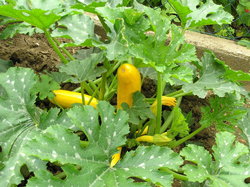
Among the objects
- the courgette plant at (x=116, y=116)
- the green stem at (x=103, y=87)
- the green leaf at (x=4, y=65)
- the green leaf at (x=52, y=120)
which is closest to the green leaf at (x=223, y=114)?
the courgette plant at (x=116, y=116)

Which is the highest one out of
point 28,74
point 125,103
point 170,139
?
point 28,74

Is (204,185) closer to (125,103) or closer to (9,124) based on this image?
(125,103)

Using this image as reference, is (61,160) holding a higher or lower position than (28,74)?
lower

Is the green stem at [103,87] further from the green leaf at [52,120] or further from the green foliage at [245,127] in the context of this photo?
the green foliage at [245,127]

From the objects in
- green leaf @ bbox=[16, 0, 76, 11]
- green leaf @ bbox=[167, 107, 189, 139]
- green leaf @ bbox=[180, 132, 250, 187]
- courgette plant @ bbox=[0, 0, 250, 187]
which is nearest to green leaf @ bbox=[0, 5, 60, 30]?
courgette plant @ bbox=[0, 0, 250, 187]

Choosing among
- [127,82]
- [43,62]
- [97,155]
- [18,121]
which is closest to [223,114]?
[127,82]

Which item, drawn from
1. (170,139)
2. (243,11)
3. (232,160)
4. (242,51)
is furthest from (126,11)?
(243,11)

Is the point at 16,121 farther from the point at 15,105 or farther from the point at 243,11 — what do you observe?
the point at 243,11
